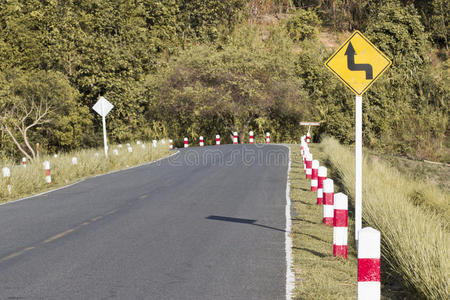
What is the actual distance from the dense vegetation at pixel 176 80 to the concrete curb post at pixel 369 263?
109 ft

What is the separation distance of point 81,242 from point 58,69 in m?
38.6

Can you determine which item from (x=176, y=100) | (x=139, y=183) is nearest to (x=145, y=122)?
(x=176, y=100)

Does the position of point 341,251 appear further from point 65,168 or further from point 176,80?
point 176,80

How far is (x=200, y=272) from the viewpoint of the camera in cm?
694

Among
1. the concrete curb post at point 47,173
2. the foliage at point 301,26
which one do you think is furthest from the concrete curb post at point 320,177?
the foliage at point 301,26

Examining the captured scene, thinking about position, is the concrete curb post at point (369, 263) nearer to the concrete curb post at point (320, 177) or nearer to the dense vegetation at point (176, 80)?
the concrete curb post at point (320, 177)

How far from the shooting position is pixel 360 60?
27.9 feet

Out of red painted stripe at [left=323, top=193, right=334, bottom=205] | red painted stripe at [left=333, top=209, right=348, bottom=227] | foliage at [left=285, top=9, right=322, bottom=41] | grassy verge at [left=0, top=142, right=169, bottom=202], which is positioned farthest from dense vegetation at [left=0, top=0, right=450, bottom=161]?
red painted stripe at [left=333, top=209, right=348, bottom=227]

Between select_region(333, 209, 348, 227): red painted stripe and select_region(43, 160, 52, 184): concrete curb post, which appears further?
select_region(43, 160, 52, 184): concrete curb post

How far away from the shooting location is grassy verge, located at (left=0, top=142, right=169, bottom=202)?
57.5ft

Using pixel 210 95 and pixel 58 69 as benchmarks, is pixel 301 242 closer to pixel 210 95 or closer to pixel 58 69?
pixel 210 95

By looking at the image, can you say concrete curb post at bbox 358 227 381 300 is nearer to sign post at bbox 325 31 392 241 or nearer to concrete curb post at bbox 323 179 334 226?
sign post at bbox 325 31 392 241

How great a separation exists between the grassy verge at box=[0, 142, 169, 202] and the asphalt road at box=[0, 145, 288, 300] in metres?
1.59

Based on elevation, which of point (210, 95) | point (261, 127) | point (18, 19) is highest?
point (18, 19)
